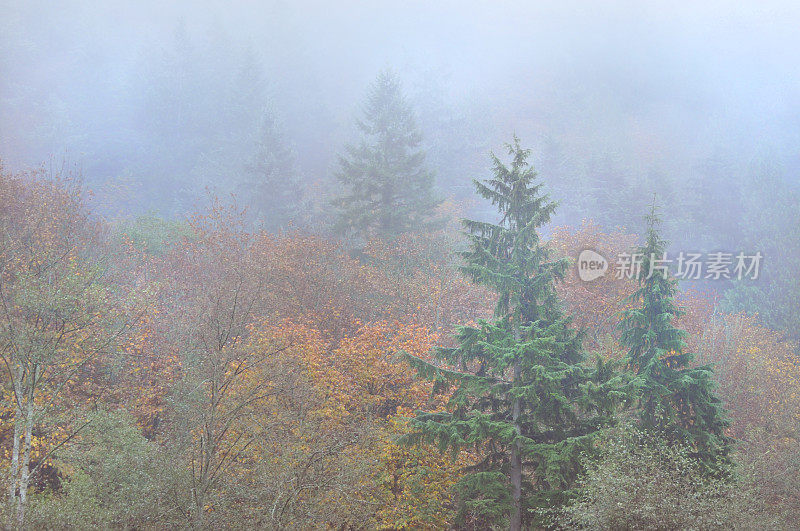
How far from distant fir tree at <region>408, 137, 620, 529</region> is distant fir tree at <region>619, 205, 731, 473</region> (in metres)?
2.05

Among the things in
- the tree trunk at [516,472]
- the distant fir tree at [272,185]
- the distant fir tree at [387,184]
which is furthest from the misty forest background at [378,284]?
the distant fir tree at [272,185]

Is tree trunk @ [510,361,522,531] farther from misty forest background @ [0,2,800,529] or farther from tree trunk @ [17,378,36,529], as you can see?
tree trunk @ [17,378,36,529]

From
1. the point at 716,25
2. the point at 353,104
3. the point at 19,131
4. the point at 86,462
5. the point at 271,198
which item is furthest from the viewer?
the point at 716,25

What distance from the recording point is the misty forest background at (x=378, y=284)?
16234 millimetres

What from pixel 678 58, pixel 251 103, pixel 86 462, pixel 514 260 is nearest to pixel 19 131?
pixel 251 103

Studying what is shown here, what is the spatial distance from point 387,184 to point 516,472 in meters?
27.6

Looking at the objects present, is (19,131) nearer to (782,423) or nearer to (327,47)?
(327,47)

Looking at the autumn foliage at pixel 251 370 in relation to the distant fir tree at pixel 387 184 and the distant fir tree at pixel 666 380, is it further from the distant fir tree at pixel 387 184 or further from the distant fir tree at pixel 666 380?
the distant fir tree at pixel 387 184

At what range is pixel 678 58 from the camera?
97.8 meters

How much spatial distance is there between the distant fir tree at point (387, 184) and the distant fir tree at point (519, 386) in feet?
66.3

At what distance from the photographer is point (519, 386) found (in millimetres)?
16922

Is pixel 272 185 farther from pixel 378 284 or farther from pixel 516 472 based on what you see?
pixel 516 472

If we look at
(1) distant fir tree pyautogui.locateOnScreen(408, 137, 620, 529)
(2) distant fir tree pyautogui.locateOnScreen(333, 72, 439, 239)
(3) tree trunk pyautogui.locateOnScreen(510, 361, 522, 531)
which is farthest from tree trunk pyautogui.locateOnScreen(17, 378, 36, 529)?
(2) distant fir tree pyautogui.locateOnScreen(333, 72, 439, 239)

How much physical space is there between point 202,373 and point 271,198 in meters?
35.9
